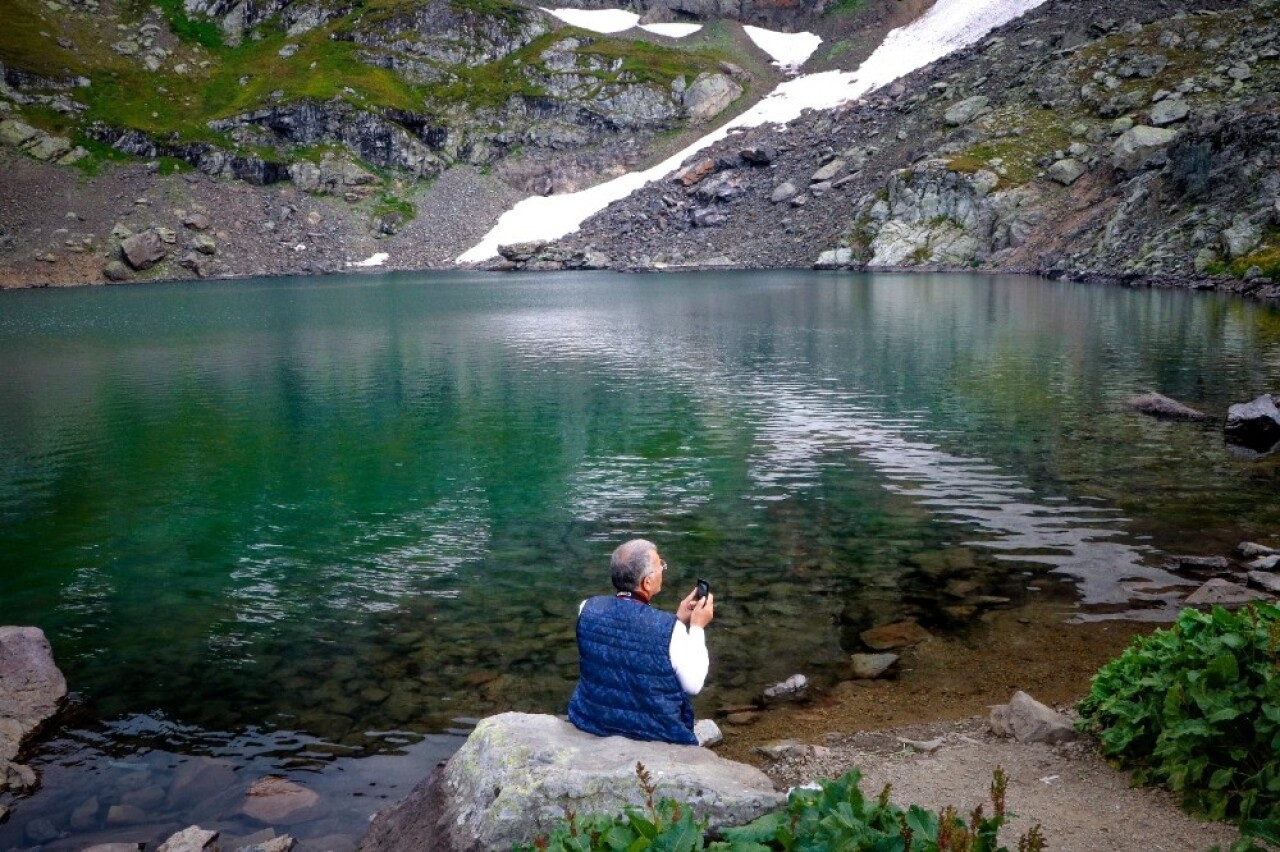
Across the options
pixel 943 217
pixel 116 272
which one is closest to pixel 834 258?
pixel 943 217

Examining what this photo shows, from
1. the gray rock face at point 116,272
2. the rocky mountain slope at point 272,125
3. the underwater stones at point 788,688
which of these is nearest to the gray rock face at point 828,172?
the rocky mountain slope at point 272,125

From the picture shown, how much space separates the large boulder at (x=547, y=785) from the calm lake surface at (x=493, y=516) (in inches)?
101

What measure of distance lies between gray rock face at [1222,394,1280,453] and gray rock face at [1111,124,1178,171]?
78955mm

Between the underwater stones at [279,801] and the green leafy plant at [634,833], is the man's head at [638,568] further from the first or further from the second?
the underwater stones at [279,801]

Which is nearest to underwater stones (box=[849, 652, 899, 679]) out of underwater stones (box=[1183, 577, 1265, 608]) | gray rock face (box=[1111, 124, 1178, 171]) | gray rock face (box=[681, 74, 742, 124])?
underwater stones (box=[1183, 577, 1265, 608])

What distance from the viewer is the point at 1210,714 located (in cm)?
668

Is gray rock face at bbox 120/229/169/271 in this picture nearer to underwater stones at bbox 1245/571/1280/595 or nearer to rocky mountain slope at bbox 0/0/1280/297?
rocky mountain slope at bbox 0/0/1280/297

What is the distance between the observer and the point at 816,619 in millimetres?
14188

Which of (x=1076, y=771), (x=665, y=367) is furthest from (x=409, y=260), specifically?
(x=1076, y=771)

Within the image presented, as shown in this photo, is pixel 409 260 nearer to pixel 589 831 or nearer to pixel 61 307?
pixel 61 307

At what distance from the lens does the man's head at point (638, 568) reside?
718 centimetres

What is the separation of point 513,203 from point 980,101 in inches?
3526

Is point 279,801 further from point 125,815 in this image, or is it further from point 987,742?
point 987,742

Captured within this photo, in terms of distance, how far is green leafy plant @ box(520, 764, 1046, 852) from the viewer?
495 cm
